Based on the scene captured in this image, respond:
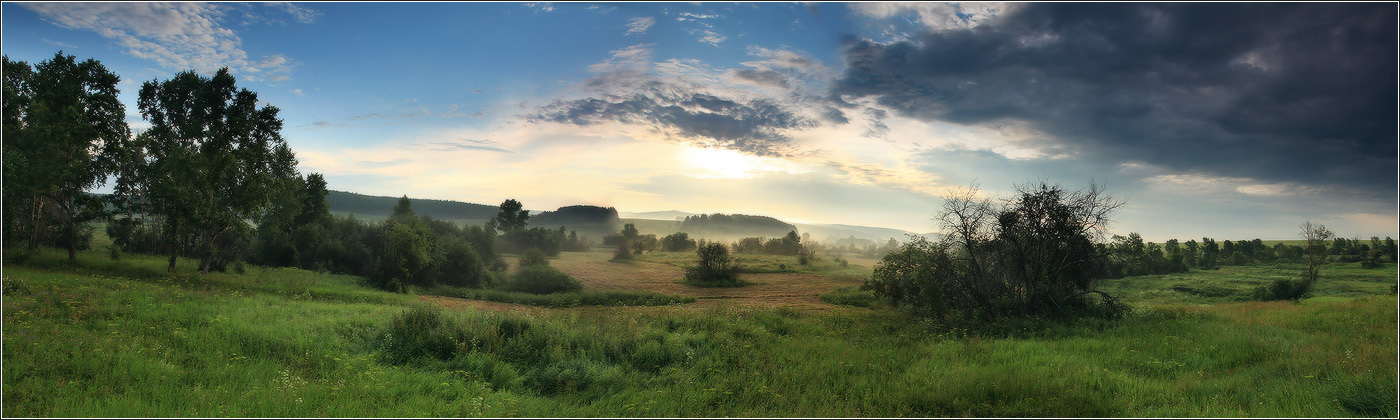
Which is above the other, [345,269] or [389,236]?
[389,236]

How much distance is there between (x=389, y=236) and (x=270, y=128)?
779cm

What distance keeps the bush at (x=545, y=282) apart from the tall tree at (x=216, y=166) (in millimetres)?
13736

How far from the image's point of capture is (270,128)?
1008 inches

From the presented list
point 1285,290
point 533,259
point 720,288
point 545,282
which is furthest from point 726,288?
point 1285,290

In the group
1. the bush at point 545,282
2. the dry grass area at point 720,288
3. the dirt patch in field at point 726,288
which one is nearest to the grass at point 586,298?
the dry grass area at point 720,288

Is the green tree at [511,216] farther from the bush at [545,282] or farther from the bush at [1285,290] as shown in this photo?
the bush at [1285,290]

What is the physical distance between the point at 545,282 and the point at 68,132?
815 inches

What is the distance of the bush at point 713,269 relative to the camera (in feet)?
121

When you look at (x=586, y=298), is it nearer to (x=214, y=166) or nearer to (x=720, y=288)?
(x=720, y=288)

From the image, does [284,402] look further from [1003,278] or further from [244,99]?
[244,99]

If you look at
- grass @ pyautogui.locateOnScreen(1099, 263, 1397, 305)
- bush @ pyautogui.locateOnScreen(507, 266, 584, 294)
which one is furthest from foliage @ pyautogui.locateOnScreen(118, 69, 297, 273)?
grass @ pyautogui.locateOnScreen(1099, 263, 1397, 305)

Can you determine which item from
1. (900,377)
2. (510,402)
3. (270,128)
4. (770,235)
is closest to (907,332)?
(900,377)

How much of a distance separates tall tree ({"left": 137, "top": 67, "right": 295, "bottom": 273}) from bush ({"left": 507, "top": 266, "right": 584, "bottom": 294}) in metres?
13.7

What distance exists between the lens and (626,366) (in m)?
9.42
